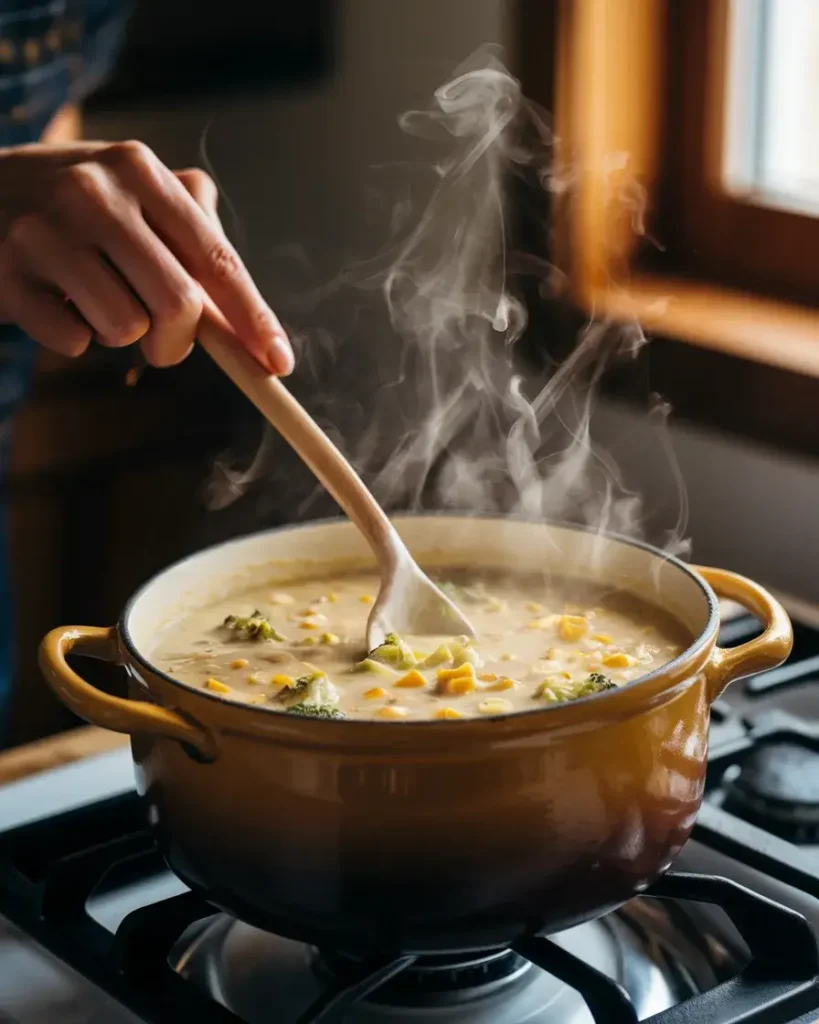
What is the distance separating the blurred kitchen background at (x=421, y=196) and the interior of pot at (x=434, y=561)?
755 mm

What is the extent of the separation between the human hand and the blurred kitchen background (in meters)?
0.89

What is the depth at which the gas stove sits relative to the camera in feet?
2.58

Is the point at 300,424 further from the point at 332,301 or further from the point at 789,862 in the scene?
the point at 332,301

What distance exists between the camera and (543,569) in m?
1.08

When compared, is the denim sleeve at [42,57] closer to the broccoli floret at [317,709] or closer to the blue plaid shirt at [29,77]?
the blue plaid shirt at [29,77]

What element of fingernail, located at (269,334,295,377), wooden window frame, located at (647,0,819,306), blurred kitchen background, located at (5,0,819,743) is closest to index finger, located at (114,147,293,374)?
fingernail, located at (269,334,295,377)

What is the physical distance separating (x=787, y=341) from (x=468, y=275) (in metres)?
0.65

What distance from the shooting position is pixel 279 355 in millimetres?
1048

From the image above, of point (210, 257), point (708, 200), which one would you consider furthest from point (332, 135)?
point (210, 257)

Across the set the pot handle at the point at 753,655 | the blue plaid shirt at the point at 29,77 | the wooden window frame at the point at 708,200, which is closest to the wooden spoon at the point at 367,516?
the pot handle at the point at 753,655

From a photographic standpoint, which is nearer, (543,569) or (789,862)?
(789,862)

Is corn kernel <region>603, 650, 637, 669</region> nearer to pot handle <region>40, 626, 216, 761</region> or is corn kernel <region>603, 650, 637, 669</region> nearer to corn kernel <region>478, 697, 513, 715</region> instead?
corn kernel <region>478, 697, 513, 715</region>

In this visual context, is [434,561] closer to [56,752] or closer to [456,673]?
[456,673]

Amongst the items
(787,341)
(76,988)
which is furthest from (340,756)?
(787,341)
